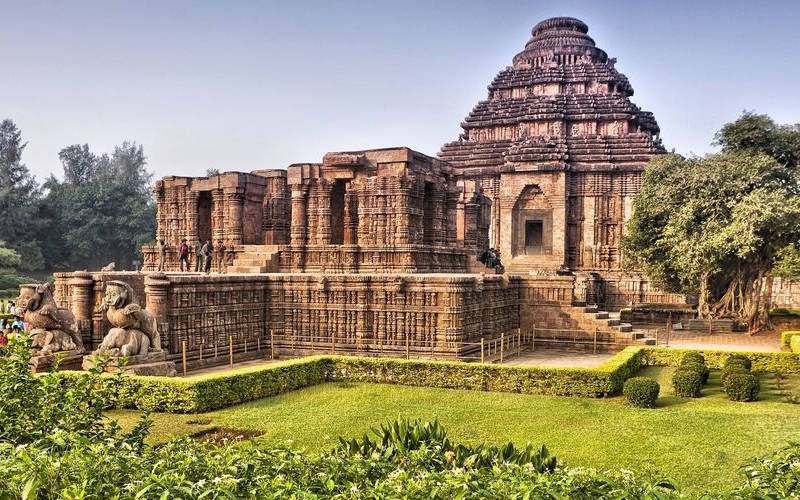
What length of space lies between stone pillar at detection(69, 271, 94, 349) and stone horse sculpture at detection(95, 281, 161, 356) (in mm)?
1482

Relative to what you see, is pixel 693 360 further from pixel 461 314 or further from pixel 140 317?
pixel 140 317

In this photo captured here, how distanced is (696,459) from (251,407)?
7563mm

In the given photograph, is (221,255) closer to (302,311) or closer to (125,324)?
(302,311)

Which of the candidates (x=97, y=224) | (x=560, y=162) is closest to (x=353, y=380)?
(x=560, y=162)

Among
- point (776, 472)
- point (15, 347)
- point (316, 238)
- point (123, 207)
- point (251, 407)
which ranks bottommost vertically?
point (251, 407)

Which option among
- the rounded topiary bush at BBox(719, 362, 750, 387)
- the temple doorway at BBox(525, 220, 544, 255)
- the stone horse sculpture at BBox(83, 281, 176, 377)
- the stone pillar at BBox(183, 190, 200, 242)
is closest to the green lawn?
the rounded topiary bush at BBox(719, 362, 750, 387)

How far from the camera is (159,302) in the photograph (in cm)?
1582

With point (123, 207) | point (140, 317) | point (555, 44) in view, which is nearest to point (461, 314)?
point (140, 317)

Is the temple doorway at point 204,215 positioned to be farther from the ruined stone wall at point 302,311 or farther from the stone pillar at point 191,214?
the ruined stone wall at point 302,311

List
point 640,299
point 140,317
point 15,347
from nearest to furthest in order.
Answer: point 15,347
point 140,317
point 640,299

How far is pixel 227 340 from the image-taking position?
58.3 ft

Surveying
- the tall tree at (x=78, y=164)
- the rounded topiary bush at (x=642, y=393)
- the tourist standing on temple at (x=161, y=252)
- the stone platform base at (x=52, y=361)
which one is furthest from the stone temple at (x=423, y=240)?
the tall tree at (x=78, y=164)

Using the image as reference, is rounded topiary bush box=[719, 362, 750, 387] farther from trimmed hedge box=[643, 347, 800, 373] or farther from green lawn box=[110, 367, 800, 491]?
trimmed hedge box=[643, 347, 800, 373]

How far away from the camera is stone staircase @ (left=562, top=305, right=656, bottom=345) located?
20953mm
